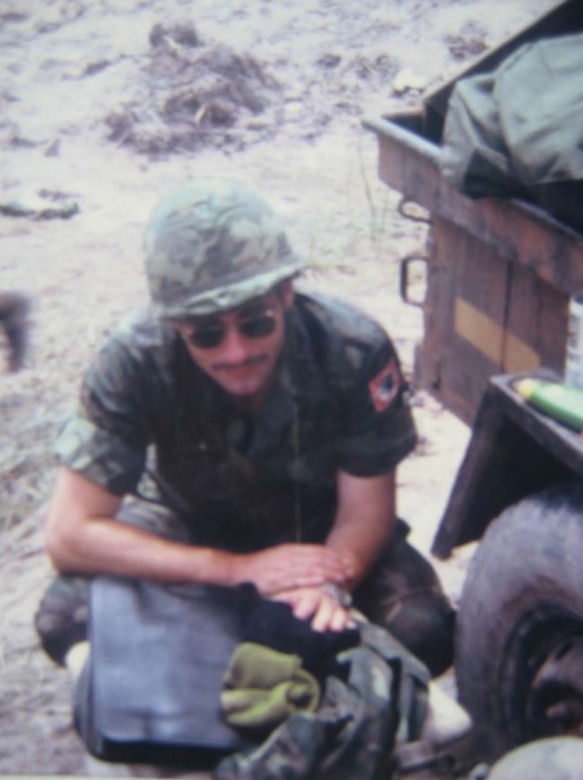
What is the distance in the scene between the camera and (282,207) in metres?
8.02

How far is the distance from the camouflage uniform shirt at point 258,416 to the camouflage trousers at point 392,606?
26 centimetres

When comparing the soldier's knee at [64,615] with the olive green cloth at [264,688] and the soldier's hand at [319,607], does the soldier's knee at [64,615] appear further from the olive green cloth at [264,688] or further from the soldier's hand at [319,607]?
the olive green cloth at [264,688]

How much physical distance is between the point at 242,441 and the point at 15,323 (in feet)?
12.1

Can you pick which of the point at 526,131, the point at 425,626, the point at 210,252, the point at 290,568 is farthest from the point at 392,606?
the point at 526,131

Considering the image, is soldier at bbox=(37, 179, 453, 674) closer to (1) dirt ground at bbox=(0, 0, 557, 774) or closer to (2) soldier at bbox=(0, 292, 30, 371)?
(1) dirt ground at bbox=(0, 0, 557, 774)

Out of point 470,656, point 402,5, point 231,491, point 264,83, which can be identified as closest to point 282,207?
point 264,83

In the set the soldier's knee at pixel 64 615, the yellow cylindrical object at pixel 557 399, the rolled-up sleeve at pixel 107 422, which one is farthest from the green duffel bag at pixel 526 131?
the soldier's knee at pixel 64 615

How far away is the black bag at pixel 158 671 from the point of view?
2328 mm

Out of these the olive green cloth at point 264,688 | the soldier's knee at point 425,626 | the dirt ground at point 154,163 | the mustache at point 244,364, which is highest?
the mustache at point 244,364

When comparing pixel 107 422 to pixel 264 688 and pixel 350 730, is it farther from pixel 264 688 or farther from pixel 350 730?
pixel 350 730

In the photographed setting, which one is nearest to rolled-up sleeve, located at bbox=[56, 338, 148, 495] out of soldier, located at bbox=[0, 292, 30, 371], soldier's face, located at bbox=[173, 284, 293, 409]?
soldier's face, located at bbox=[173, 284, 293, 409]

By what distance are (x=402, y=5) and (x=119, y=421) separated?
30.7 ft

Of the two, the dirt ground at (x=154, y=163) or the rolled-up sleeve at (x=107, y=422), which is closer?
the rolled-up sleeve at (x=107, y=422)

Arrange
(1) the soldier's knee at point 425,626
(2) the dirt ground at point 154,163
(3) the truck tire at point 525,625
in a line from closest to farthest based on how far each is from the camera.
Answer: (3) the truck tire at point 525,625 → (1) the soldier's knee at point 425,626 → (2) the dirt ground at point 154,163
